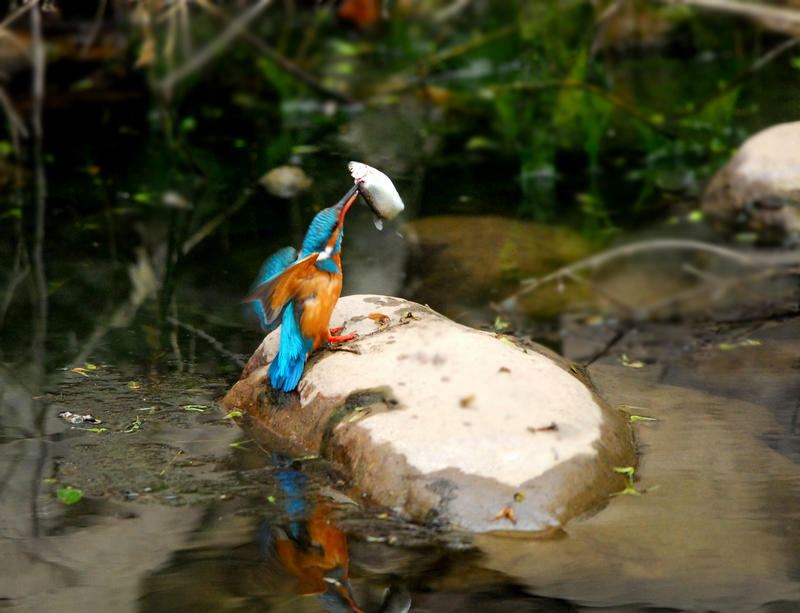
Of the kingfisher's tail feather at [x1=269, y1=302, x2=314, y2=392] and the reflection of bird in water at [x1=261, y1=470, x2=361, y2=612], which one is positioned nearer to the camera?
the reflection of bird in water at [x1=261, y1=470, x2=361, y2=612]

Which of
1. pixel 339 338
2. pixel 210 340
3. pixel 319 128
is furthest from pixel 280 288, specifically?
pixel 319 128

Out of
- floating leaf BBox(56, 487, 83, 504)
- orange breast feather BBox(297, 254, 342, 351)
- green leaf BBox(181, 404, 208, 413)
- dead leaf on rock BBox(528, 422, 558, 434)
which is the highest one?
orange breast feather BBox(297, 254, 342, 351)

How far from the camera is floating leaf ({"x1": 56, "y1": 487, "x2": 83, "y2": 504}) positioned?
3418 millimetres

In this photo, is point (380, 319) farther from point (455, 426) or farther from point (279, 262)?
point (455, 426)

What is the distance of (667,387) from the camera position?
439cm

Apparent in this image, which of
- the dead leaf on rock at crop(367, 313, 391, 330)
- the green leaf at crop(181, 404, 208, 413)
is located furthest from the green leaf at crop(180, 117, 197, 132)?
the dead leaf on rock at crop(367, 313, 391, 330)

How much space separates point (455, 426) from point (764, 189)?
4143mm

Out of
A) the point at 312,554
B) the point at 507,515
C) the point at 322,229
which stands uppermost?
the point at 322,229

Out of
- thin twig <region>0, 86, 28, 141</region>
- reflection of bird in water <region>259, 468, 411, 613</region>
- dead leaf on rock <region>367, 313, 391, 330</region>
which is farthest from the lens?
thin twig <region>0, 86, 28, 141</region>

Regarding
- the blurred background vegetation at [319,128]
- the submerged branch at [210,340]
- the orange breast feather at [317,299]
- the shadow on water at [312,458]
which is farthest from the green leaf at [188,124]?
the orange breast feather at [317,299]

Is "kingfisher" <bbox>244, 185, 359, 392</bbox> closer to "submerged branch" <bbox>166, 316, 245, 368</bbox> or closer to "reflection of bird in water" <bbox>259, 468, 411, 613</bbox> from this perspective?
"reflection of bird in water" <bbox>259, 468, 411, 613</bbox>

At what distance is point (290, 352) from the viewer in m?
3.78

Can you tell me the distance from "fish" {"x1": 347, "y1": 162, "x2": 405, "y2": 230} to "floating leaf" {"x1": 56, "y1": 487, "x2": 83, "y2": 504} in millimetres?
1452

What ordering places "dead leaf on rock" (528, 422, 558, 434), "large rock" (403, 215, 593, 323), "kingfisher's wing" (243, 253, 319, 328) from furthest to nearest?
"large rock" (403, 215, 593, 323)
"kingfisher's wing" (243, 253, 319, 328)
"dead leaf on rock" (528, 422, 558, 434)
